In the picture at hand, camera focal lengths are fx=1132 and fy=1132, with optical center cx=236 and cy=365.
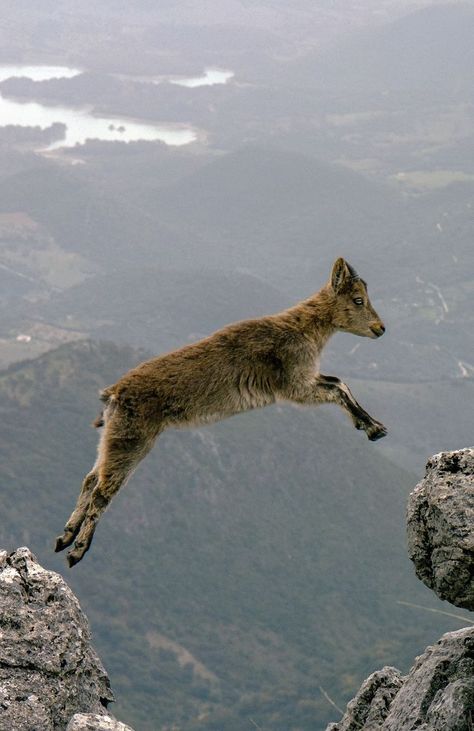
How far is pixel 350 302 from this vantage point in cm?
1672

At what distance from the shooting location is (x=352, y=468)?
18112 centimetres

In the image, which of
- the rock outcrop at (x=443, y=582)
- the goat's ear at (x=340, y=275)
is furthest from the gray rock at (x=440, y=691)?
the goat's ear at (x=340, y=275)

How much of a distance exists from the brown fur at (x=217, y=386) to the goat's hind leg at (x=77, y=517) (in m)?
0.01

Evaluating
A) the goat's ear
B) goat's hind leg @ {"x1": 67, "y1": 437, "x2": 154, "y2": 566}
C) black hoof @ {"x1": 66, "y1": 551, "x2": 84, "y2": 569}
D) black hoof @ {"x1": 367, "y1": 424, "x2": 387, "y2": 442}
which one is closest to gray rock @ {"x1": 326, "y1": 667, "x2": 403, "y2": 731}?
black hoof @ {"x1": 367, "y1": 424, "x2": 387, "y2": 442}

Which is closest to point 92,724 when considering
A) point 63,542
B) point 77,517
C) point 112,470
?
point 63,542

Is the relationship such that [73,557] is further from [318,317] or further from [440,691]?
[318,317]

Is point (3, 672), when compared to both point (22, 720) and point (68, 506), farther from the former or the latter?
point (68, 506)

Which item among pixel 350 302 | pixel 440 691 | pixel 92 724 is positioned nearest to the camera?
pixel 92 724

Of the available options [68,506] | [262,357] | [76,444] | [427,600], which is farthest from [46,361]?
[262,357]

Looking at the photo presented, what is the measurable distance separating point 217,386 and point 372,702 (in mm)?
5184

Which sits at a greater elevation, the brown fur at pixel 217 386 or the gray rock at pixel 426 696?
the brown fur at pixel 217 386

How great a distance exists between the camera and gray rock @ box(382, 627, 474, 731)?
44.7 ft

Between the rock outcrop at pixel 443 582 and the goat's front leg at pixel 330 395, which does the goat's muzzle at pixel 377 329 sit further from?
the rock outcrop at pixel 443 582

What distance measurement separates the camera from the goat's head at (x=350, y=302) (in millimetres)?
16547
